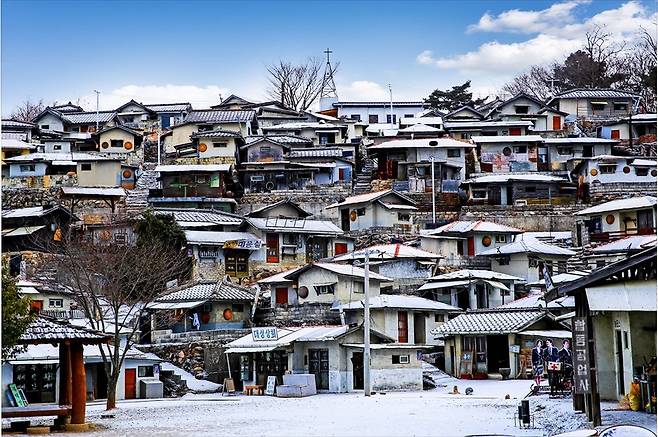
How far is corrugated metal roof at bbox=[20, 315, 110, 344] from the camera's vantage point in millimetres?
21859

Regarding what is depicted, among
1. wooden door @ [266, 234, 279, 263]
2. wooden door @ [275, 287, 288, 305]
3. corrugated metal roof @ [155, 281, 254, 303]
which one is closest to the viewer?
corrugated metal roof @ [155, 281, 254, 303]

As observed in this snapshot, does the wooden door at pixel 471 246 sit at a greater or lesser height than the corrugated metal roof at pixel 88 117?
lesser

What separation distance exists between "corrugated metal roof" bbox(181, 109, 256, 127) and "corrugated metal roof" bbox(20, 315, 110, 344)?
53.5 m

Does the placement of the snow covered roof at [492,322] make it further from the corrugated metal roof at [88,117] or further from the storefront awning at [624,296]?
the corrugated metal roof at [88,117]

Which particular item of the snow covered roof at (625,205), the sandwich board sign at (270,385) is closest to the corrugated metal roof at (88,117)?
the snow covered roof at (625,205)

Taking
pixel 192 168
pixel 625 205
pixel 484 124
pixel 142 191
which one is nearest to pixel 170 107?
pixel 142 191

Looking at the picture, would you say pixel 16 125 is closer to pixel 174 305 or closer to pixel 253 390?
pixel 174 305

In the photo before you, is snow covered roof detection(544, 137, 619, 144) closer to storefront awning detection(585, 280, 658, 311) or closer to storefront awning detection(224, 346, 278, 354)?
storefront awning detection(224, 346, 278, 354)

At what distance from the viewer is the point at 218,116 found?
77.1 m

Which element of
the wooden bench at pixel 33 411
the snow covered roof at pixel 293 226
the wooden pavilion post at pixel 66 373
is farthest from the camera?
the snow covered roof at pixel 293 226

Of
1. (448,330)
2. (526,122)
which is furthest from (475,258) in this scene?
(526,122)

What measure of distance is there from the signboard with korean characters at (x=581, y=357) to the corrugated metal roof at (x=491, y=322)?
64.0ft

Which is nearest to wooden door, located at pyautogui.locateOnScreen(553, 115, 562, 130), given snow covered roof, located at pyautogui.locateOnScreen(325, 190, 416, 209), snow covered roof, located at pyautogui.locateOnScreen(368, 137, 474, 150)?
snow covered roof, located at pyautogui.locateOnScreen(368, 137, 474, 150)

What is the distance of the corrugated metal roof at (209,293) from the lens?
44.0 meters
